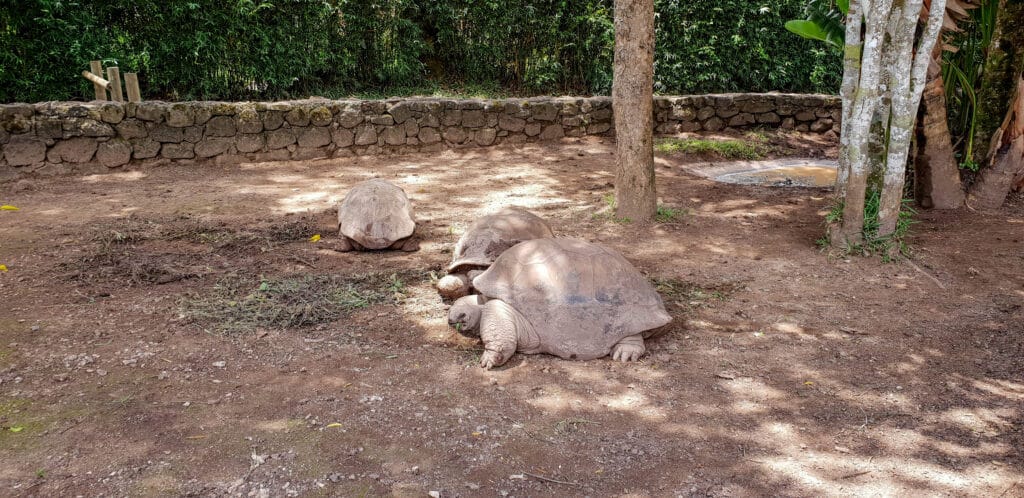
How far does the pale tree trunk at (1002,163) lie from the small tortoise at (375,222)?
232 inches

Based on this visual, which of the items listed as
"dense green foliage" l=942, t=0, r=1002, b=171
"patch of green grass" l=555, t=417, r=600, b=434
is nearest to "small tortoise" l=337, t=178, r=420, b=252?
"patch of green grass" l=555, t=417, r=600, b=434

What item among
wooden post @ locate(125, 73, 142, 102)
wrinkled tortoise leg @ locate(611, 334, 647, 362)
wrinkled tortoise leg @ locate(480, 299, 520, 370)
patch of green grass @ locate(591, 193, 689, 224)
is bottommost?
wrinkled tortoise leg @ locate(611, 334, 647, 362)

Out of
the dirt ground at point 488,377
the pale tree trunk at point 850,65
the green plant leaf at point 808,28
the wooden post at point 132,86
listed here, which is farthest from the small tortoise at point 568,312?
the wooden post at point 132,86

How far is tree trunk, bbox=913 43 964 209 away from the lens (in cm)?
723

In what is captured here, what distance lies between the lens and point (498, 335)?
420 centimetres

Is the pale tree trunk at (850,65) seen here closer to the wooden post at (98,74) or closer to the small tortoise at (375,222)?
the small tortoise at (375,222)

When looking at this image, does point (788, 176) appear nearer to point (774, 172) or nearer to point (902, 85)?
point (774, 172)

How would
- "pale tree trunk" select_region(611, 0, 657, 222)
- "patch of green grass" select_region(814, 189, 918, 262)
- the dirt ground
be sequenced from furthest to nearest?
1. "pale tree trunk" select_region(611, 0, 657, 222)
2. "patch of green grass" select_region(814, 189, 918, 262)
3. the dirt ground

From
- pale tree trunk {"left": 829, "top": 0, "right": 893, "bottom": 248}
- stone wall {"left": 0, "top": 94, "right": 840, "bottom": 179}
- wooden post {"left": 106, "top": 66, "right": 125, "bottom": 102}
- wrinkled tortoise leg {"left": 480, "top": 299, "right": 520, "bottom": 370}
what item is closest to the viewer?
wrinkled tortoise leg {"left": 480, "top": 299, "right": 520, "bottom": 370}

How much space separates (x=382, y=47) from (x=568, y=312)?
9.05m

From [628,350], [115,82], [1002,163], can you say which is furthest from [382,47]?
[628,350]

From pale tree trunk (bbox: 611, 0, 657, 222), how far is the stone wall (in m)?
4.42

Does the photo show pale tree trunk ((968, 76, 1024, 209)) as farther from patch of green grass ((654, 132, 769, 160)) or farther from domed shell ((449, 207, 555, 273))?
domed shell ((449, 207, 555, 273))

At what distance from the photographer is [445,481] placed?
315 centimetres
